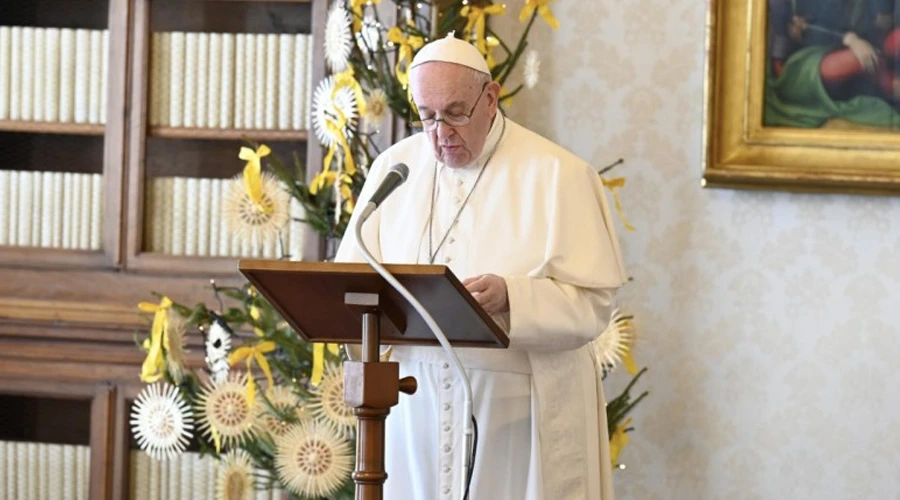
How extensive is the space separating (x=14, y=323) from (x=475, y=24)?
1.91m

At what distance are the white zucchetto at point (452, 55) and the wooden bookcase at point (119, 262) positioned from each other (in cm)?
141

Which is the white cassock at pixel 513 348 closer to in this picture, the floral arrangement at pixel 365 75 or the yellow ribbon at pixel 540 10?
the floral arrangement at pixel 365 75

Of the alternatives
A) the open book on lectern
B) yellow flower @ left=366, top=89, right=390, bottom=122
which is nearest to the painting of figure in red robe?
yellow flower @ left=366, top=89, right=390, bottom=122

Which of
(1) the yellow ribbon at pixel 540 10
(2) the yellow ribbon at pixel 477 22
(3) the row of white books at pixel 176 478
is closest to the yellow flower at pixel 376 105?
(2) the yellow ribbon at pixel 477 22

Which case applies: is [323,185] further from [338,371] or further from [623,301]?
[623,301]

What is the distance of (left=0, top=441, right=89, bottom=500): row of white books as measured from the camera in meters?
4.62

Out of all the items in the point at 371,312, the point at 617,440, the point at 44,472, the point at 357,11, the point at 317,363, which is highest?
the point at 357,11

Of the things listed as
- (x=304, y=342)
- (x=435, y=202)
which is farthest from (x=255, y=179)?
(x=435, y=202)

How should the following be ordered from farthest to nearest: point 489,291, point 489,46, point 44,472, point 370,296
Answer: point 44,472
point 489,46
point 489,291
point 370,296

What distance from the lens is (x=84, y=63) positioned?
461cm

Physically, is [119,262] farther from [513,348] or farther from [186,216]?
[513,348]

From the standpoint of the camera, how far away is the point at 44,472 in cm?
464

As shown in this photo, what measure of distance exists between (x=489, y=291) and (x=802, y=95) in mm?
1768

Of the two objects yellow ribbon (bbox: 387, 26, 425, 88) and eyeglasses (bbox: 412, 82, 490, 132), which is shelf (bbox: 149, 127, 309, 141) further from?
eyeglasses (bbox: 412, 82, 490, 132)
